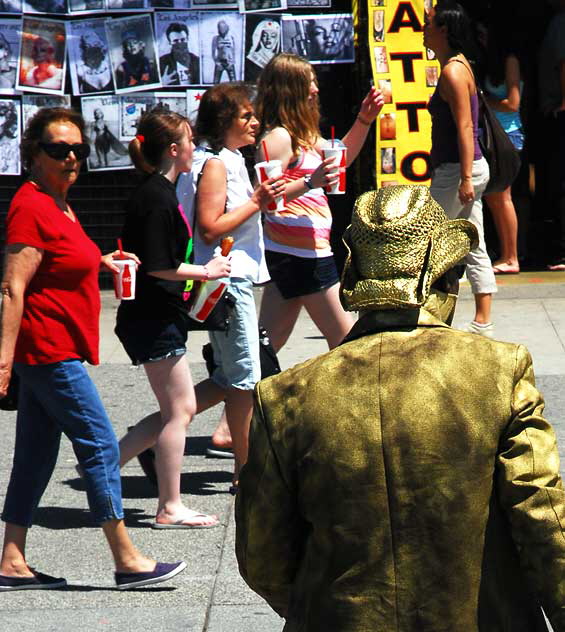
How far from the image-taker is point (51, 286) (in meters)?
4.50

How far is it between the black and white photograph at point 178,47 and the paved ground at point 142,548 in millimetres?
2674

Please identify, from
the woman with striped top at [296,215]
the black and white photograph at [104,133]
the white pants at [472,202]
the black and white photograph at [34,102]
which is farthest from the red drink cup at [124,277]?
the black and white photograph at [34,102]

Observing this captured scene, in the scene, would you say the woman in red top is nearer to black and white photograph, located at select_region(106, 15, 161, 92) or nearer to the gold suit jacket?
the gold suit jacket

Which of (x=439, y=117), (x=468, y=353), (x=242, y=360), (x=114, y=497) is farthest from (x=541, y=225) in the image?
(x=468, y=353)

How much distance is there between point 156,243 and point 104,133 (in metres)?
4.85

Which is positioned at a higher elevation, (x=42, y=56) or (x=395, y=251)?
(x=42, y=56)

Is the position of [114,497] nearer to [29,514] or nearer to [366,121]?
[29,514]

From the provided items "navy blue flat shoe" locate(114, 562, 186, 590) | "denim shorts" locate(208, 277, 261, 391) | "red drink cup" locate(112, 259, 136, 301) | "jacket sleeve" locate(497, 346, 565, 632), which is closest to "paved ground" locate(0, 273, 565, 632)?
"navy blue flat shoe" locate(114, 562, 186, 590)

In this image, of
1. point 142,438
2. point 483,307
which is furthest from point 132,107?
point 142,438

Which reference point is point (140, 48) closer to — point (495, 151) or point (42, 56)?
point (42, 56)

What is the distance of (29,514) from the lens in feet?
15.5

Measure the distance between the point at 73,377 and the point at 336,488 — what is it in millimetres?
2251

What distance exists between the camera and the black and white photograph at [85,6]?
952 cm

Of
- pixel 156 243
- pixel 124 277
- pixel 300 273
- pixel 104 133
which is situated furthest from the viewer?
pixel 104 133
